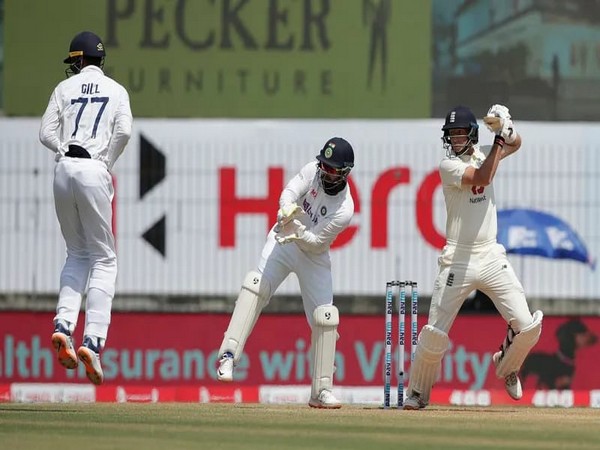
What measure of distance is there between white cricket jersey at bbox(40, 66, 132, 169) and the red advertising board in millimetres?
4883

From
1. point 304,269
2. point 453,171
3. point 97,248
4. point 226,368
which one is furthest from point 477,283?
point 97,248

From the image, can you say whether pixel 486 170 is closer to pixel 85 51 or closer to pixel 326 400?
pixel 326 400

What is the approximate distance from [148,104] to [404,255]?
2.47 meters

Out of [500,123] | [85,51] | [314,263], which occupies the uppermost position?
[85,51]

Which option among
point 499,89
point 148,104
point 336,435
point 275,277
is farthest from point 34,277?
point 336,435

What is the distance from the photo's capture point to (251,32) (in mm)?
16062

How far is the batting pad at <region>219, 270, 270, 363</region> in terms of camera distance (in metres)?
10.5

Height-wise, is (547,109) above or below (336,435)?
above

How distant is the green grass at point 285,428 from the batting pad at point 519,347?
0.81 ft

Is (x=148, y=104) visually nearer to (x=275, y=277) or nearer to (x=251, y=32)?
(x=251, y=32)

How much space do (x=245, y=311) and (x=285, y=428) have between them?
168 cm

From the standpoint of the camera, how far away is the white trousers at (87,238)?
976cm

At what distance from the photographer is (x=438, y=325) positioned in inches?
412

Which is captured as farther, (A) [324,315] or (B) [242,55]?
(B) [242,55]
